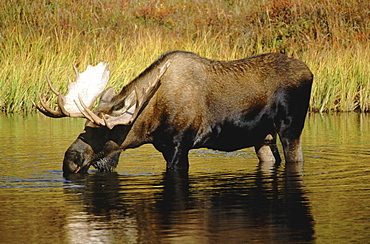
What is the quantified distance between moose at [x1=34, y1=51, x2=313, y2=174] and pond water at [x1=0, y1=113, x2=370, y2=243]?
0.33 m

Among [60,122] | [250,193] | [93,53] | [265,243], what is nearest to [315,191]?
[250,193]

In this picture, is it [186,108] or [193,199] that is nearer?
[193,199]

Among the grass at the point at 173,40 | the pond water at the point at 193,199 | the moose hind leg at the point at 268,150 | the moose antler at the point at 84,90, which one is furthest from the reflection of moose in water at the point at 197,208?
the grass at the point at 173,40

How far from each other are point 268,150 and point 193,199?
3.22 meters

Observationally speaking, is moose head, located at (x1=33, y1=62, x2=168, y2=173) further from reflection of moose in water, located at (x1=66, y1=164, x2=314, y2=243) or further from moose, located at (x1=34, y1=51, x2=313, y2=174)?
reflection of moose in water, located at (x1=66, y1=164, x2=314, y2=243)

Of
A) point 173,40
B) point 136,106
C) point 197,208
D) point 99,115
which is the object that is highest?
point 173,40

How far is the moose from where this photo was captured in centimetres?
905

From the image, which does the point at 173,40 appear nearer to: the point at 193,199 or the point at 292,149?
the point at 292,149

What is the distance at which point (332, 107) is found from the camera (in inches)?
704

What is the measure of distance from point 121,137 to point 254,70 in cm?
181

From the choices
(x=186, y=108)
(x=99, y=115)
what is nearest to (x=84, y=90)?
(x=99, y=115)

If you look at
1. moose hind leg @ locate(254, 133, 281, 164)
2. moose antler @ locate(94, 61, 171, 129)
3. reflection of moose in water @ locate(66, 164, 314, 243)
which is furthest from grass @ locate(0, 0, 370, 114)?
reflection of moose in water @ locate(66, 164, 314, 243)

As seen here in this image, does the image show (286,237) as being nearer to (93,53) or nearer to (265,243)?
(265,243)

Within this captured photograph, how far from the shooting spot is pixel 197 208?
6.69 meters
